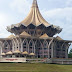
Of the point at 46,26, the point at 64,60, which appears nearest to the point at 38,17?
the point at 46,26

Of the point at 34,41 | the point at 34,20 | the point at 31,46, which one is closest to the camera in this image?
the point at 31,46

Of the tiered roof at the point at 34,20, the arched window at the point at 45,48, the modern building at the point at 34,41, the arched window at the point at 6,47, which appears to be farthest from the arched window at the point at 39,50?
the arched window at the point at 6,47

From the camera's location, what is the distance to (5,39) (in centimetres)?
8244

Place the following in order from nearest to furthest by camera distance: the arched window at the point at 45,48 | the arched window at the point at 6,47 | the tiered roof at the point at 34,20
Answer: the arched window at the point at 45,48 < the tiered roof at the point at 34,20 < the arched window at the point at 6,47

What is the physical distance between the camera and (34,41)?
3100 inches

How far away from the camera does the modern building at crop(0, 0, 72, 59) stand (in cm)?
7640

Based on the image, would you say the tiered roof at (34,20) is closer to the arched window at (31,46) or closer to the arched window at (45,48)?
the arched window at (31,46)

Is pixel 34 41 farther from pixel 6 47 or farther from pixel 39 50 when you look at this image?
pixel 6 47

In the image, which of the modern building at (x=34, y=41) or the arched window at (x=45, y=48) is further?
the arched window at (x=45, y=48)

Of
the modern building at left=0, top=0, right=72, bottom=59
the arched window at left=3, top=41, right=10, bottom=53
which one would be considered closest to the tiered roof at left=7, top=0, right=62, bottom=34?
the modern building at left=0, top=0, right=72, bottom=59

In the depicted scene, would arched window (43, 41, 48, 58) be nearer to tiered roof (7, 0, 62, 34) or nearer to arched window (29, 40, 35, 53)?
arched window (29, 40, 35, 53)

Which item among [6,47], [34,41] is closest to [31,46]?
[34,41]

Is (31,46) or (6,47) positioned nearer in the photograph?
(31,46)

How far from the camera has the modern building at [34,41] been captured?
3008 inches
